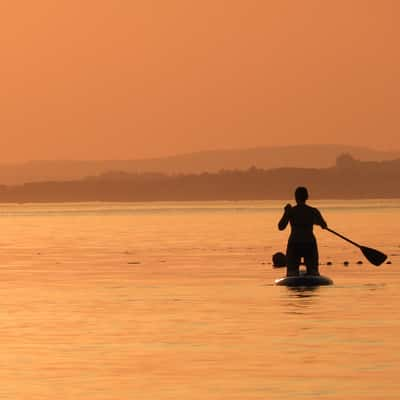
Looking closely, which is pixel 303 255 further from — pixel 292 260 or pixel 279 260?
pixel 279 260

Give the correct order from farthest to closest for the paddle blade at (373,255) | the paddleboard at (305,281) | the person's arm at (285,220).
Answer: the paddle blade at (373,255)
the paddleboard at (305,281)
the person's arm at (285,220)

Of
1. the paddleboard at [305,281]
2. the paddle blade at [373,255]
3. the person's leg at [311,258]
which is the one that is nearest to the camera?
the person's leg at [311,258]

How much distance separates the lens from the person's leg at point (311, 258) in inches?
1501

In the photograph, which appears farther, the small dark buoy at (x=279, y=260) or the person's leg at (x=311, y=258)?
the small dark buoy at (x=279, y=260)

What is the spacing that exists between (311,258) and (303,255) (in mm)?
275

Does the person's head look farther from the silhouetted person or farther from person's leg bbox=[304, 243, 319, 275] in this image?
person's leg bbox=[304, 243, 319, 275]

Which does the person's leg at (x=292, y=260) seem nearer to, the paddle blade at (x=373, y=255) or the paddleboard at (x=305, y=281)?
the paddleboard at (x=305, y=281)

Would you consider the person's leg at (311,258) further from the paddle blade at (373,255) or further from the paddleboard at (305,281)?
the paddle blade at (373,255)

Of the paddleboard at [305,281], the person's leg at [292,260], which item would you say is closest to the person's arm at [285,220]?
the person's leg at [292,260]

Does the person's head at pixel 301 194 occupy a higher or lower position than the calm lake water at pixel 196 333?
higher

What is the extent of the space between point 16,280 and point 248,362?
20921mm

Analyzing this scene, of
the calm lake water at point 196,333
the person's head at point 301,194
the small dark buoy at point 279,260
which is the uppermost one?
the person's head at point 301,194

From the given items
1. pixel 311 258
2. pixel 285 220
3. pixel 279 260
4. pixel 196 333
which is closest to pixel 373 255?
pixel 279 260

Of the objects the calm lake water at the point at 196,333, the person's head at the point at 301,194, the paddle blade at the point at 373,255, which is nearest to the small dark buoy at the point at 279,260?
the calm lake water at the point at 196,333
